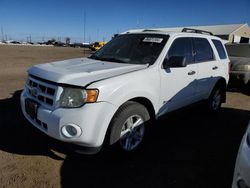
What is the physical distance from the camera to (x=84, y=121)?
2.91 m

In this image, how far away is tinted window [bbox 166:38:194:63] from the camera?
421cm

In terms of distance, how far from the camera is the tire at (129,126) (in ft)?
10.5

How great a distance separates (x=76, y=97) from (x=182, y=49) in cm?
235

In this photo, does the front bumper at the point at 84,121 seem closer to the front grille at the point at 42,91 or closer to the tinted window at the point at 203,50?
the front grille at the point at 42,91

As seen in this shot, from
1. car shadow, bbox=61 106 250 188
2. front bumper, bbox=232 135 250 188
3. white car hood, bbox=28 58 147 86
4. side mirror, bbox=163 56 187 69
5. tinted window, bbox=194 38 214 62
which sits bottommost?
car shadow, bbox=61 106 250 188

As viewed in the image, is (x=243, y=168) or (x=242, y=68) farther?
(x=242, y=68)

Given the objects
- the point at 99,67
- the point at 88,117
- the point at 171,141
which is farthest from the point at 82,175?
the point at 171,141

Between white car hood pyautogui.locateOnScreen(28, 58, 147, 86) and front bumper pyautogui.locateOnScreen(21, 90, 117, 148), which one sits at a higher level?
white car hood pyautogui.locateOnScreen(28, 58, 147, 86)

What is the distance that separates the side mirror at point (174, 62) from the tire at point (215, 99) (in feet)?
6.77

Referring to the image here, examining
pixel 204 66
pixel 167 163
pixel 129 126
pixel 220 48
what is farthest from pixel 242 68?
pixel 129 126

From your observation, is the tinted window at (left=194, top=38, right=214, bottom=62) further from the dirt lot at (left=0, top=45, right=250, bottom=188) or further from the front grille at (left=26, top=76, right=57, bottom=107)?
the front grille at (left=26, top=76, right=57, bottom=107)

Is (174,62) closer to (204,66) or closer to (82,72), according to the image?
(204,66)

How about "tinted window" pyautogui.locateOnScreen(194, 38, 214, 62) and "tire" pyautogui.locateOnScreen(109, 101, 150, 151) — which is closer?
"tire" pyautogui.locateOnScreen(109, 101, 150, 151)

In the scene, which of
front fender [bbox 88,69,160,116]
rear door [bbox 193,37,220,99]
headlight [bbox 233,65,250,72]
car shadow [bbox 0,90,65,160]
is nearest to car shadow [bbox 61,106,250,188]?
car shadow [bbox 0,90,65,160]
